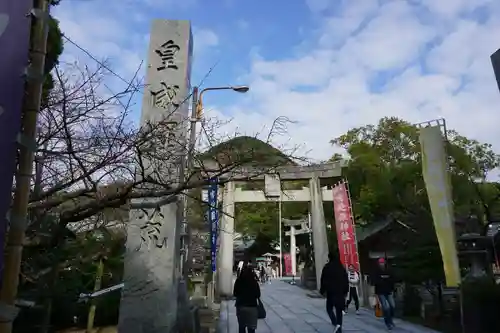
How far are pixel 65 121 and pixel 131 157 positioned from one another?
0.73m

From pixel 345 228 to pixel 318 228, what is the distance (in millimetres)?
4109

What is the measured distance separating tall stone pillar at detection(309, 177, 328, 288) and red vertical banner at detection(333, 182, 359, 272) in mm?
2808

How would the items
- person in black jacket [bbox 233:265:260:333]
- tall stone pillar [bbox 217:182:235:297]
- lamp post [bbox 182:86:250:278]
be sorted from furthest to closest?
tall stone pillar [bbox 217:182:235:297]
person in black jacket [bbox 233:265:260:333]
lamp post [bbox 182:86:250:278]

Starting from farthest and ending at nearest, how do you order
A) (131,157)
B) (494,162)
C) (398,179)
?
(494,162) → (398,179) → (131,157)

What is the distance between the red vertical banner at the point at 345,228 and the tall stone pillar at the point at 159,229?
8995mm

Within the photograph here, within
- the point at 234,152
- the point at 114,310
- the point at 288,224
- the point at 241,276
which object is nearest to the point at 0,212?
the point at 234,152

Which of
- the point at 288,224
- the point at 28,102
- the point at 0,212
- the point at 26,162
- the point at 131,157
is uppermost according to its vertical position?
the point at 288,224

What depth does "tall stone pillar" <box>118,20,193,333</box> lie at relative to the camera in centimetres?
753

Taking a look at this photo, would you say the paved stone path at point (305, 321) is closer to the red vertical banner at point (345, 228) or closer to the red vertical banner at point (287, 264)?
the red vertical banner at point (345, 228)

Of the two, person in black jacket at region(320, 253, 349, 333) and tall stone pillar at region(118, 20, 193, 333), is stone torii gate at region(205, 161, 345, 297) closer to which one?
person in black jacket at region(320, 253, 349, 333)

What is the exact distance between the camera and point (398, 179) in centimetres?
2006

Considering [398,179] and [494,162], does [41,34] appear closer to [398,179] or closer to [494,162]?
[398,179]

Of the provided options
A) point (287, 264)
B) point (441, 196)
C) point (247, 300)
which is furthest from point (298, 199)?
point (287, 264)

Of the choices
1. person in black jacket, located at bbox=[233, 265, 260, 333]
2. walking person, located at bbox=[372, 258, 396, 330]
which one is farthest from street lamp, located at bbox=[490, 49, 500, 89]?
walking person, located at bbox=[372, 258, 396, 330]
